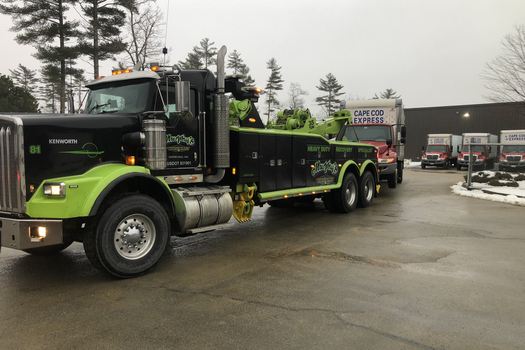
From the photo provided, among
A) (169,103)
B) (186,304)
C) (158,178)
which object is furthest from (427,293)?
(169,103)

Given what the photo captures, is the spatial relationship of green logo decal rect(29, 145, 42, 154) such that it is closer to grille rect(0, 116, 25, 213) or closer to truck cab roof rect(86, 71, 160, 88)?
grille rect(0, 116, 25, 213)

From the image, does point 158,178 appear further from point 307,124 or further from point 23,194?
point 307,124

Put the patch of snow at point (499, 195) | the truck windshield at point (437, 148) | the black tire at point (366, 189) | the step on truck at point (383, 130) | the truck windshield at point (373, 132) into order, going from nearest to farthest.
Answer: the black tire at point (366, 189) → the patch of snow at point (499, 195) → the step on truck at point (383, 130) → the truck windshield at point (373, 132) → the truck windshield at point (437, 148)

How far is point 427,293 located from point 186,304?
8.88ft

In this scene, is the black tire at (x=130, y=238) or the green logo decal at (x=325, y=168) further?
the green logo decal at (x=325, y=168)

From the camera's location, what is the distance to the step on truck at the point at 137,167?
4934 mm

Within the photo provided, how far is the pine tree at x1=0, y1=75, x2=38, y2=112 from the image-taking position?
34469mm

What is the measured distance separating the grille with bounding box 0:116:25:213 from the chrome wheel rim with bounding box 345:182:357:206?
7.75 meters

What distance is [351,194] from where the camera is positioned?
1121cm

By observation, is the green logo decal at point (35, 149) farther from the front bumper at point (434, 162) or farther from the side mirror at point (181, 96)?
the front bumper at point (434, 162)

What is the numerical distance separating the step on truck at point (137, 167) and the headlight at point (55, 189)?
12 mm

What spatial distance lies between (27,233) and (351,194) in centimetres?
810

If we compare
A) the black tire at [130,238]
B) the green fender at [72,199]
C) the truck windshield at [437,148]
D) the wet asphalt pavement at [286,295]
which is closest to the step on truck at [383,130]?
the wet asphalt pavement at [286,295]

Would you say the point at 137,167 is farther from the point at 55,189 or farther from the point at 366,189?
the point at 366,189
